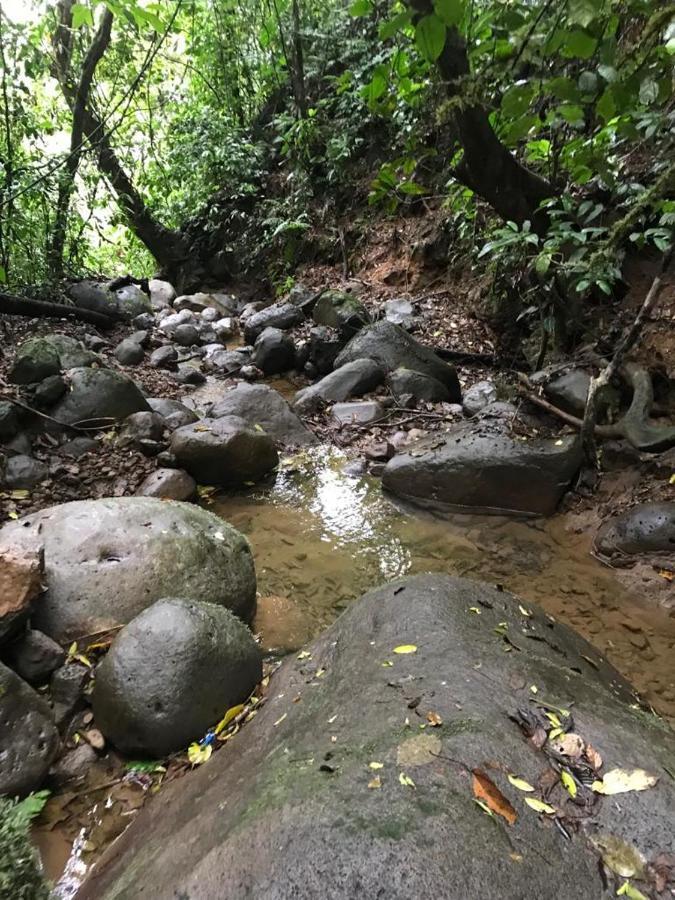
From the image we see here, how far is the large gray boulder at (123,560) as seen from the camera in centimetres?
300

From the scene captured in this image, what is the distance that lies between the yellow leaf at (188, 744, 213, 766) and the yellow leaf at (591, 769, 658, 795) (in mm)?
1516

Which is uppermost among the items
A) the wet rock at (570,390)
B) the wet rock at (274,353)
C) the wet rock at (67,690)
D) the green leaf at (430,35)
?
the green leaf at (430,35)

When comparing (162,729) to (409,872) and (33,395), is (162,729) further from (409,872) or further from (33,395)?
(33,395)

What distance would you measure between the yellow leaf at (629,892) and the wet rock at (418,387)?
529 cm

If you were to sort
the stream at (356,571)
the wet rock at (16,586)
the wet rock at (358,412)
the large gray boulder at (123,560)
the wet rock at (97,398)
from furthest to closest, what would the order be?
the wet rock at (358,412) < the wet rock at (97,398) < the large gray boulder at (123,560) < the wet rock at (16,586) < the stream at (356,571)

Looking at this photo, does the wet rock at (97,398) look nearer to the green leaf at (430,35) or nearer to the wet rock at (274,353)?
the wet rock at (274,353)

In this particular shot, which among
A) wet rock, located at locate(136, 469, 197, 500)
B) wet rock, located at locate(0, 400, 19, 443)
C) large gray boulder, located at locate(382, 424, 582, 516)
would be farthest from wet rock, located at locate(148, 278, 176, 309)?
large gray boulder, located at locate(382, 424, 582, 516)

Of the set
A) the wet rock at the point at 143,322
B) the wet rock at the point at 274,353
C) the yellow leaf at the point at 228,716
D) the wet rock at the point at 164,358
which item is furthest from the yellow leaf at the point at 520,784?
the wet rock at the point at 143,322

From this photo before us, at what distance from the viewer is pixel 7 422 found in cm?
480

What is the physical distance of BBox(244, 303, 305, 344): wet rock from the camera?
8992mm

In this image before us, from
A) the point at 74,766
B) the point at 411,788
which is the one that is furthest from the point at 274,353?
the point at 411,788

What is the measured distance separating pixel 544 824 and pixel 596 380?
358 cm

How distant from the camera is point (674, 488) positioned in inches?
158

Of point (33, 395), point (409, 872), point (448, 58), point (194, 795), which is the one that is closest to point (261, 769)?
point (194, 795)
